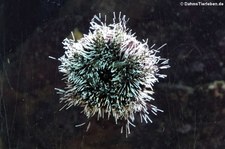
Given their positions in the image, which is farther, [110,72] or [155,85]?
[155,85]

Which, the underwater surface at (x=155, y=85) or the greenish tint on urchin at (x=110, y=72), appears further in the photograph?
the underwater surface at (x=155, y=85)

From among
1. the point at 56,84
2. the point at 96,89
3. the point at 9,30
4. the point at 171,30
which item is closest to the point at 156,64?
the point at 171,30

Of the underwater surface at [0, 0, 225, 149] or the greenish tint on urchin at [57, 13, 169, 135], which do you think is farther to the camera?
the underwater surface at [0, 0, 225, 149]

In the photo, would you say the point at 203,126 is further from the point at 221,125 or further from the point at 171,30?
the point at 171,30
